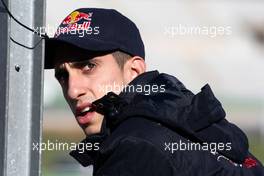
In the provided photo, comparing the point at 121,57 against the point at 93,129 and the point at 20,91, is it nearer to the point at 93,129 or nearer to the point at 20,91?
the point at 93,129

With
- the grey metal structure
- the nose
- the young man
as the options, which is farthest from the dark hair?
the grey metal structure

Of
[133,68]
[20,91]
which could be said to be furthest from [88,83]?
[20,91]

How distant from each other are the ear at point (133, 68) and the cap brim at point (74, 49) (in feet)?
0.24

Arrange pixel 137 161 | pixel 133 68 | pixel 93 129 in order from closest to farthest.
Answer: pixel 137 161 → pixel 93 129 → pixel 133 68

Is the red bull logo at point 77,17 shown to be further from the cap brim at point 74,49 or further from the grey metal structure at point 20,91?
the grey metal structure at point 20,91

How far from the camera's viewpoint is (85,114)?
6.30 ft

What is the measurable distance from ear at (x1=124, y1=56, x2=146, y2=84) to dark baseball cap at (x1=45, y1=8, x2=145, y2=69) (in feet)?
0.06

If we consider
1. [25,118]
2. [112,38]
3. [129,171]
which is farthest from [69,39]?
[129,171]

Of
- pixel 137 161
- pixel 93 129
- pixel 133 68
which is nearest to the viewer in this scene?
pixel 137 161

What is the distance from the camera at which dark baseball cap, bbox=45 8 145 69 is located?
6.35ft

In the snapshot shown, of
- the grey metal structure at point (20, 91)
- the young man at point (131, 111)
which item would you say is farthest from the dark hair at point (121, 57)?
the grey metal structure at point (20, 91)

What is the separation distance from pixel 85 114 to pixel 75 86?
79 mm

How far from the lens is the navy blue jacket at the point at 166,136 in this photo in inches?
67.1

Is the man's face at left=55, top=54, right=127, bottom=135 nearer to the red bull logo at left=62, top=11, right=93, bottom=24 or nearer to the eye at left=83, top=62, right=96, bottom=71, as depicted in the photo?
the eye at left=83, top=62, right=96, bottom=71
